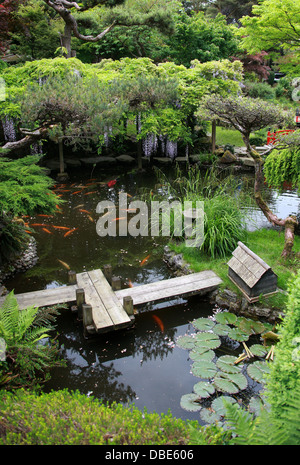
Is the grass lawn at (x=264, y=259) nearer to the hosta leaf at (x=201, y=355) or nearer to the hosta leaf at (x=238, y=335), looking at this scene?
the hosta leaf at (x=238, y=335)

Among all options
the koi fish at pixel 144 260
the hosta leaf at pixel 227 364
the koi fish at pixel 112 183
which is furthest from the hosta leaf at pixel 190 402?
the koi fish at pixel 112 183

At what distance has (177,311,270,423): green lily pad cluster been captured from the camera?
3.79m

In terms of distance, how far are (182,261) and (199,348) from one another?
2104mm

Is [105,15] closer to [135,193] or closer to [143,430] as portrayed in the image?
[135,193]

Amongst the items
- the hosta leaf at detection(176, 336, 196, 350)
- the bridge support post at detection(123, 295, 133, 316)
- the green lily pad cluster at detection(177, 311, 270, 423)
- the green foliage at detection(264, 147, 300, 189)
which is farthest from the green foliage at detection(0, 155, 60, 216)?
the green foliage at detection(264, 147, 300, 189)

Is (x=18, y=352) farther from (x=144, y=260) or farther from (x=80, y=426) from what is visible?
(x=144, y=260)

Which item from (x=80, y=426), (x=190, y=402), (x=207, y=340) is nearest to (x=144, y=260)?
(x=207, y=340)

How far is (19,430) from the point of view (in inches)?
91.9

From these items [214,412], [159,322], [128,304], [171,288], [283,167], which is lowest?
[159,322]

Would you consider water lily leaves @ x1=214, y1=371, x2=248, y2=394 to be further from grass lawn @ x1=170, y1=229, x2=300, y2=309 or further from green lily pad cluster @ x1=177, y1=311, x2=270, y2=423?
grass lawn @ x1=170, y1=229, x2=300, y2=309

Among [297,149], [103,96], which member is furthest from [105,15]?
[297,149]

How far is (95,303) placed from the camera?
5133 mm

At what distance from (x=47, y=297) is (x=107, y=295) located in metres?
0.89

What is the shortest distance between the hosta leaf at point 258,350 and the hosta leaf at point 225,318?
0.51 metres
